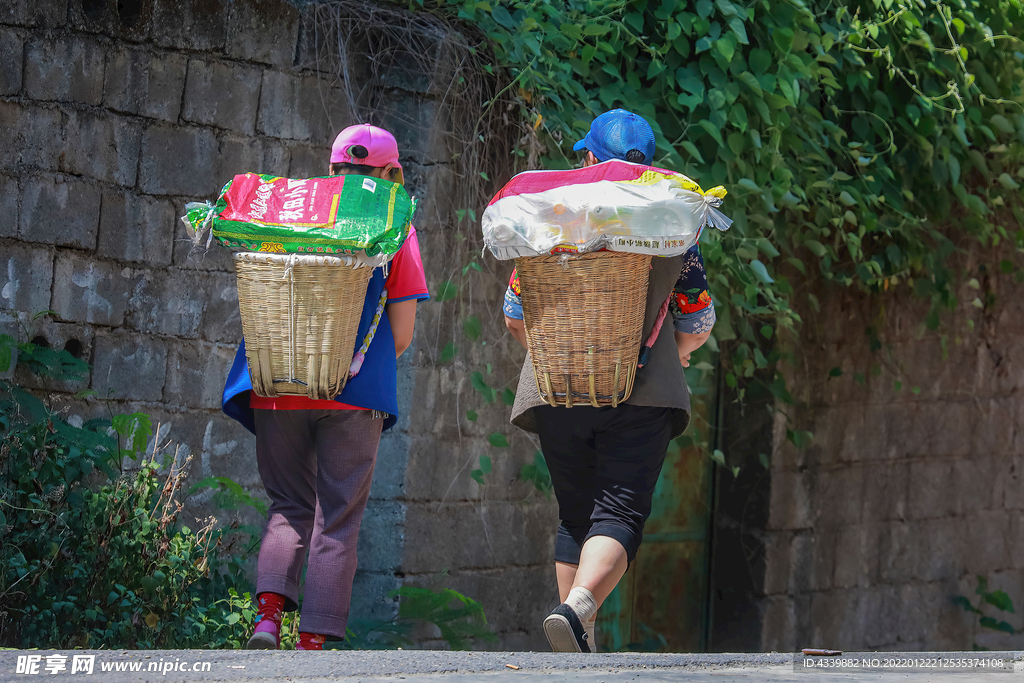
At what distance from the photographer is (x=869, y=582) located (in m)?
5.34

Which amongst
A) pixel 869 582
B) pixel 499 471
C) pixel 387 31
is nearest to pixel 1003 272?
pixel 869 582

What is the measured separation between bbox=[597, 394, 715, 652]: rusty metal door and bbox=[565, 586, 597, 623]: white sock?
2.22 m

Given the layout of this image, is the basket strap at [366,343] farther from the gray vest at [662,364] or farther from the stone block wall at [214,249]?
the stone block wall at [214,249]

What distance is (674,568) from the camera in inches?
202

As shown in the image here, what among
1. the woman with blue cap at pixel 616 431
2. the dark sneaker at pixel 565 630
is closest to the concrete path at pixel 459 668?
the dark sneaker at pixel 565 630

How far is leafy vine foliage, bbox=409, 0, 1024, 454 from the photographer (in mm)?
3998

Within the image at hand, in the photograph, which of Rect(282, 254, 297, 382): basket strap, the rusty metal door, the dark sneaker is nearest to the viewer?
the dark sneaker

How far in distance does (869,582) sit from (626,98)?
2771 mm

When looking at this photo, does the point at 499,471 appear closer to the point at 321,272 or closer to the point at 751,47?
the point at 321,272

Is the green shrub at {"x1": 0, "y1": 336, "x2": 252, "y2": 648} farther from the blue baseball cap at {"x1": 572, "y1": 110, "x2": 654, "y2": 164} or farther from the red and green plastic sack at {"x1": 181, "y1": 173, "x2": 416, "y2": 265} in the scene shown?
the blue baseball cap at {"x1": 572, "y1": 110, "x2": 654, "y2": 164}

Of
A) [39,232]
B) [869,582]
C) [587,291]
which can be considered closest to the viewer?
[587,291]

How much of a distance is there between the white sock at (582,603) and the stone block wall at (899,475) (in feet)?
7.93

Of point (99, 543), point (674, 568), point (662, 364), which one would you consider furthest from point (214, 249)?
point (674, 568)

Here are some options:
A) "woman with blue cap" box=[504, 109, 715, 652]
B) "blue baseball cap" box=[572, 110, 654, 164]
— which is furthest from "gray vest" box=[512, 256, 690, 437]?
"blue baseball cap" box=[572, 110, 654, 164]
